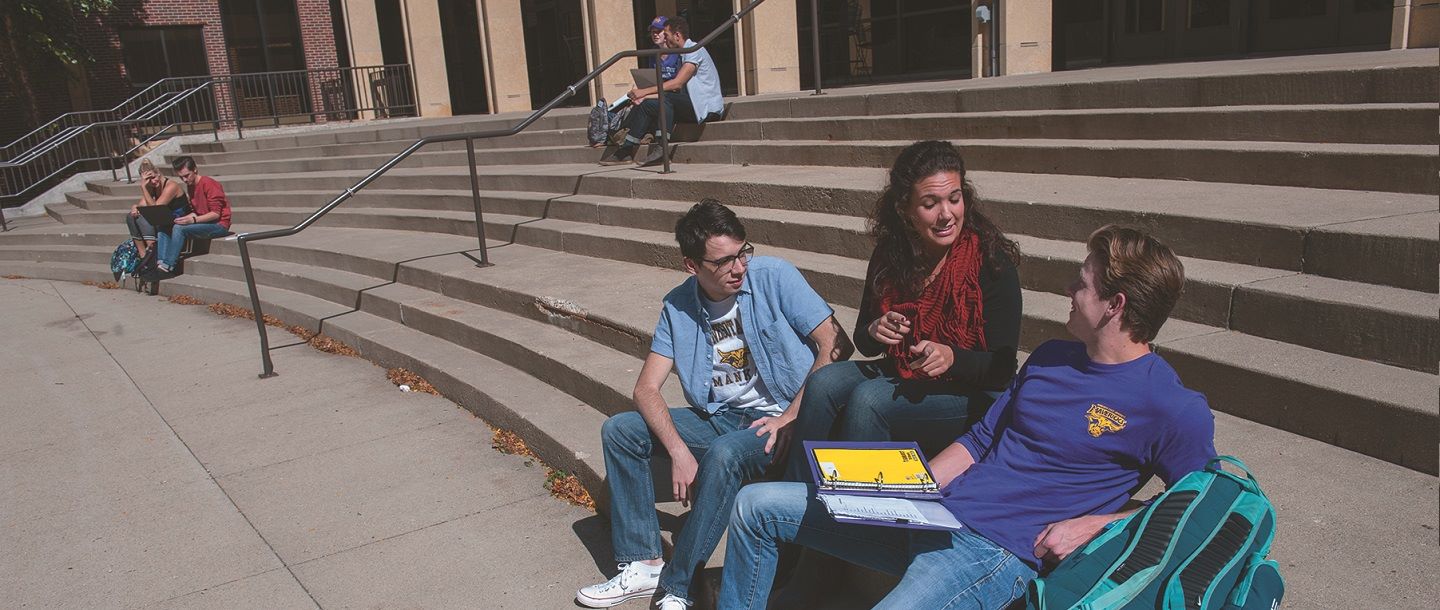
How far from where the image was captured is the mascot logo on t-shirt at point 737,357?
3.38m

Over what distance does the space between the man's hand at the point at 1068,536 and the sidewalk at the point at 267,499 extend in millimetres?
1765

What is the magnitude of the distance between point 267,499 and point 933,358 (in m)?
3.24

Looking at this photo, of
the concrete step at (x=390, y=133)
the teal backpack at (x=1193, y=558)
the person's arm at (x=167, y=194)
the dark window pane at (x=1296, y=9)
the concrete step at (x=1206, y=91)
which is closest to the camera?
→ the teal backpack at (x=1193, y=558)

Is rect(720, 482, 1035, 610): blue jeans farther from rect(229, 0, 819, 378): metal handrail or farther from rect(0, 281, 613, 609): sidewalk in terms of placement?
rect(229, 0, 819, 378): metal handrail

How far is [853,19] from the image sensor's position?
14.6 m

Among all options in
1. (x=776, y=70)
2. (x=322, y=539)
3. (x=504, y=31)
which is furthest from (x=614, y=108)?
(x=504, y=31)

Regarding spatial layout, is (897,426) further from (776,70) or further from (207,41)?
(207,41)

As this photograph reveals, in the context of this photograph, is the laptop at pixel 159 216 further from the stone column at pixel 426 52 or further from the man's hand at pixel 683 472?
the man's hand at pixel 683 472

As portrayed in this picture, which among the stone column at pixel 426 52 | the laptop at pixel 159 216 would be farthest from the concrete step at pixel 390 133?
the laptop at pixel 159 216

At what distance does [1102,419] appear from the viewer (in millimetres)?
2271

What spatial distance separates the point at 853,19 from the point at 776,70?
8.47 ft

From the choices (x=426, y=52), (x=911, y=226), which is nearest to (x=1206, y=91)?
(x=911, y=226)

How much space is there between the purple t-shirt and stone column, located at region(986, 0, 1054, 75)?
8.78 m

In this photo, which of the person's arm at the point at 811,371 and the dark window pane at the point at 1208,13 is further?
the dark window pane at the point at 1208,13
